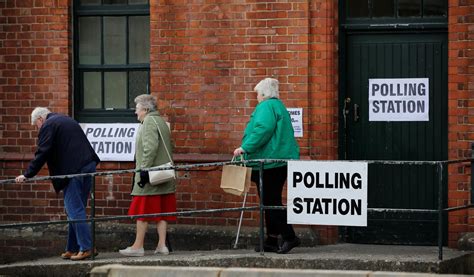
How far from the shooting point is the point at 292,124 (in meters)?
12.5

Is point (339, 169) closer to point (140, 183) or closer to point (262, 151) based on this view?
point (262, 151)

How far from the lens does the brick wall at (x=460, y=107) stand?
474 inches

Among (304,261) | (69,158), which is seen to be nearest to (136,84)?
(69,158)

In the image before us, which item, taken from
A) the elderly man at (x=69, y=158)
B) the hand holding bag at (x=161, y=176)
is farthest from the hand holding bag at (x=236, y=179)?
the elderly man at (x=69, y=158)

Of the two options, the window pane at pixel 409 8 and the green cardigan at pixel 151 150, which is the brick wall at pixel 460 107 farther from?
the green cardigan at pixel 151 150

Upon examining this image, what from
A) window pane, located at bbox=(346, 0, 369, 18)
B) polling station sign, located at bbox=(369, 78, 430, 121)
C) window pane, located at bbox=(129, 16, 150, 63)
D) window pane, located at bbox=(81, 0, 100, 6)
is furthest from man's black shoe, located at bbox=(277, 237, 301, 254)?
window pane, located at bbox=(81, 0, 100, 6)

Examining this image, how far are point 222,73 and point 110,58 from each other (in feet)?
4.88

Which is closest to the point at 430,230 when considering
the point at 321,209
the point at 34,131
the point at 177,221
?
the point at 321,209

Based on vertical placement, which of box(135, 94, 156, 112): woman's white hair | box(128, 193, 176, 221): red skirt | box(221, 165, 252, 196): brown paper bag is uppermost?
box(135, 94, 156, 112): woman's white hair

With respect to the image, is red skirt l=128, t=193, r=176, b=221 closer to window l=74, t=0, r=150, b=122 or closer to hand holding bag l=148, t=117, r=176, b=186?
hand holding bag l=148, t=117, r=176, b=186

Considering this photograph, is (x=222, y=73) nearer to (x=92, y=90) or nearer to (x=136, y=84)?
(x=136, y=84)

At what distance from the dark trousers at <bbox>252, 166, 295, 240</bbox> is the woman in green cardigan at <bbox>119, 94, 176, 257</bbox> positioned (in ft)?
3.31

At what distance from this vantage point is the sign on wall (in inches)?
495

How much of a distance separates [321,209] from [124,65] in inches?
137
